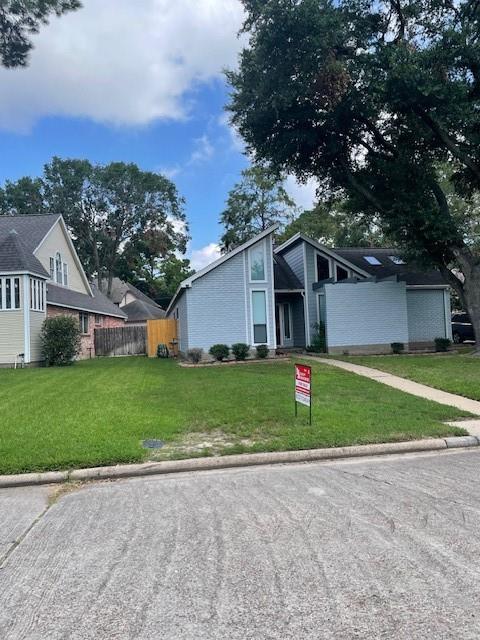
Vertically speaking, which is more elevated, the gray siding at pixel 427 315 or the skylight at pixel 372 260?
the skylight at pixel 372 260

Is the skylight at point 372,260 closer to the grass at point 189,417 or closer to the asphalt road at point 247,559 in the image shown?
the grass at point 189,417

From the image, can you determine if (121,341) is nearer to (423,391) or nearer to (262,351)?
(262,351)

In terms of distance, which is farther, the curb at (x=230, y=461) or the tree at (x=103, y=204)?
the tree at (x=103, y=204)

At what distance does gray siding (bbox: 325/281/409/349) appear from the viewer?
2052cm

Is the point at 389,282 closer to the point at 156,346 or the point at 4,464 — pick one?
the point at 156,346

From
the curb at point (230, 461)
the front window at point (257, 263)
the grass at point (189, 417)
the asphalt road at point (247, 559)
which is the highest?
Answer: the front window at point (257, 263)

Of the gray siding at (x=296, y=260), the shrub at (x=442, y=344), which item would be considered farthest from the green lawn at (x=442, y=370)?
the gray siding at (x=296, y=260)

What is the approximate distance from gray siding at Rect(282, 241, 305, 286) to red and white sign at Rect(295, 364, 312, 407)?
50.6 ft

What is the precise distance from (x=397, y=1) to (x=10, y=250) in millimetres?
17666

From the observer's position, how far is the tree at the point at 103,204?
49.8 metres

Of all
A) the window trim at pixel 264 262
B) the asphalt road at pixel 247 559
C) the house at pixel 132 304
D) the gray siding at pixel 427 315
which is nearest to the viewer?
the asphalt road at pixel 247 559

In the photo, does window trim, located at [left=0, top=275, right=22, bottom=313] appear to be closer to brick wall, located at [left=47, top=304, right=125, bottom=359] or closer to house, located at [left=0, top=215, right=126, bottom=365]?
house, located at [left=0, top=215, right=126, bottom=365]

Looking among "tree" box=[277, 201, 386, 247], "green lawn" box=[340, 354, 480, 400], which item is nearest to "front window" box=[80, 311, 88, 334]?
"green lawn" box=[340, 354, 480, 400]

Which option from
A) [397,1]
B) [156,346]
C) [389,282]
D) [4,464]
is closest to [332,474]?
[4,464]
